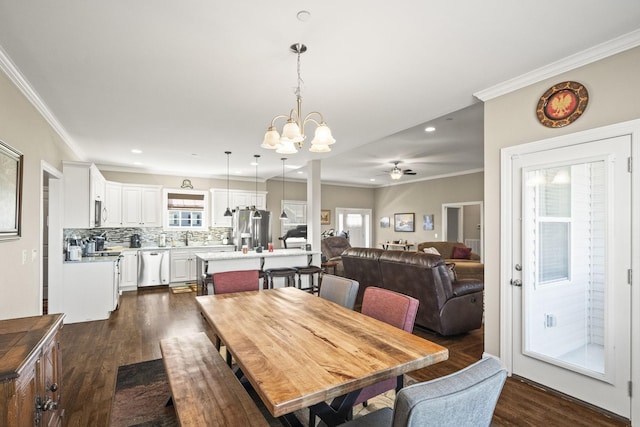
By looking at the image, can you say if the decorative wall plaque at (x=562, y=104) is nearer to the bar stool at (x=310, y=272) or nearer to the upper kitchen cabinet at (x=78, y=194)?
the bar stool at (x=310, y=272)

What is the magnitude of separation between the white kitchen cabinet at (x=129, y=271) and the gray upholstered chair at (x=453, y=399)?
22.9ft

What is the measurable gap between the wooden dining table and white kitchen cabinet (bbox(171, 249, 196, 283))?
5.14 m

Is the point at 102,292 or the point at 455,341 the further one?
the point at 102,292

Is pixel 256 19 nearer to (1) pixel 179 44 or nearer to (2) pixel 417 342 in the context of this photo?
(1) pixel 179 44

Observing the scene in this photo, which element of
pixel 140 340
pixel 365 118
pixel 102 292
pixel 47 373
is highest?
pixel 365 118

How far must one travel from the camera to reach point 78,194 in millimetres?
4559

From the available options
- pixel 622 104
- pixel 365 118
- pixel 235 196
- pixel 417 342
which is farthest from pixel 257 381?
pixel 235 196

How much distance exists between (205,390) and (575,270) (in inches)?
111

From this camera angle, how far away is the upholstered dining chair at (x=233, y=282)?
316cm

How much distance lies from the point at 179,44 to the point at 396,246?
867cm

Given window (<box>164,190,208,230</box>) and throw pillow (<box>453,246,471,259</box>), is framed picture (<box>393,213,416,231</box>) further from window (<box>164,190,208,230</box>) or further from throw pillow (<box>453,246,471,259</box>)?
window (<box>164,190,208,230</box>)

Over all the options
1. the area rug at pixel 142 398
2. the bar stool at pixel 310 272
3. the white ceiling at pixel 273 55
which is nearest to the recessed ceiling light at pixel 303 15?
the white ceiling at pixel 273 55

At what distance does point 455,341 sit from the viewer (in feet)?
12.4

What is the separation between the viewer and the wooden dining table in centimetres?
125
